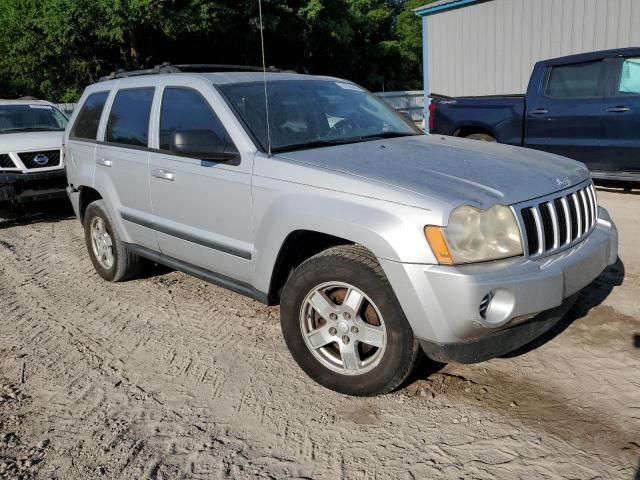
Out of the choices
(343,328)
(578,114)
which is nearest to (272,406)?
(343,328)

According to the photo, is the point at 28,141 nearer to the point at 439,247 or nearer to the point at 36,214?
the point at 36,214

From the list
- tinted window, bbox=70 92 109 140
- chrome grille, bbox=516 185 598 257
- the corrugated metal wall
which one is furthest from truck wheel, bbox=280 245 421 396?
the corrugated metal wall

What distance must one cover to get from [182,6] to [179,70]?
20.1 metres

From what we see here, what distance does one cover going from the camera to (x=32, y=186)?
26.7ft

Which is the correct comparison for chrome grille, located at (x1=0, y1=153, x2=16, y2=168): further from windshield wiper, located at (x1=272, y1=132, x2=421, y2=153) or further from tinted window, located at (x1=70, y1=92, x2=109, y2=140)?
windshield wiper, located at (x1=272, y1=132, x2=421, y2=153)

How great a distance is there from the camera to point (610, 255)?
3.49 meters

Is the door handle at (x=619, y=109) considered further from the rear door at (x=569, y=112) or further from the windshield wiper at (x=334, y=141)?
the windshield wiper at (x=334, y=141)

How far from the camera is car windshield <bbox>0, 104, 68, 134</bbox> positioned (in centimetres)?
909

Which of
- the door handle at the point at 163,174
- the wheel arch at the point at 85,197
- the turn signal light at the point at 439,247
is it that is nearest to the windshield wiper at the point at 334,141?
the door handle at the point at 163,174

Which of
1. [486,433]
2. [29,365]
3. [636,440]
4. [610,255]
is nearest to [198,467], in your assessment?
[486,433]

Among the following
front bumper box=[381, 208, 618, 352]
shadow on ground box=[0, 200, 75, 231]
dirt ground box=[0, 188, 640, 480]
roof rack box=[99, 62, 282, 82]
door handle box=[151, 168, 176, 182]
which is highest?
roof rack box=[99, 62, 282, 82]

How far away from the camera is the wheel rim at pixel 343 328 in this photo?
3.07 metres

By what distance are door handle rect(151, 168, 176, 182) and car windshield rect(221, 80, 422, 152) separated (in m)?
0.70

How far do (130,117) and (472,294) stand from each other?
327 cm
